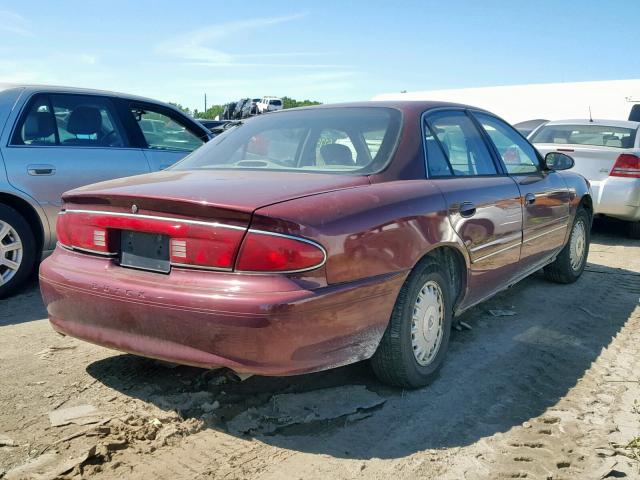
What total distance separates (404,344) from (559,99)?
2797 cm

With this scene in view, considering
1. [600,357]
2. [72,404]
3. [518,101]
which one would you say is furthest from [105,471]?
[518,101]

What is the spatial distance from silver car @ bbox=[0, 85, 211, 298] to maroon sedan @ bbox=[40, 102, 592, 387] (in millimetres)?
1851

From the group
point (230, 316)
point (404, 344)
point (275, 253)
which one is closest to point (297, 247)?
point (275, 253)

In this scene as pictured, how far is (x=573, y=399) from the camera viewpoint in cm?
341

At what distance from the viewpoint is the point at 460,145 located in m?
4.21

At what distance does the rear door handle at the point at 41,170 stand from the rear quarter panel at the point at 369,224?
3.24m

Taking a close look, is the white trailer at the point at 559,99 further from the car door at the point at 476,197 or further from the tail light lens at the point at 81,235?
the tail light lens at the point at 81,235

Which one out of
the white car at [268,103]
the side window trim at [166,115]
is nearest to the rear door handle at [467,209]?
the side window trim at [166,115]

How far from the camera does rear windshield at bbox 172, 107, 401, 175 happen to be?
138 inches

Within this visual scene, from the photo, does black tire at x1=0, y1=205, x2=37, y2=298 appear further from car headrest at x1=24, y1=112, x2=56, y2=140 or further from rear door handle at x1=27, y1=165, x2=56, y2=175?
car headrest at x1=24, y1=112, x2=56, y2=140

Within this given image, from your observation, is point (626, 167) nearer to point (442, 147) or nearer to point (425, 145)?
point (442, 147)

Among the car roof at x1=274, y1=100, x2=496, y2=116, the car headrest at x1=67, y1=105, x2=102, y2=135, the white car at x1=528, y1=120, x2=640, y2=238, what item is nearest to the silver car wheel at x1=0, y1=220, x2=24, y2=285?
the car headrest at x1=67, y1=105, x2=102, y2=135

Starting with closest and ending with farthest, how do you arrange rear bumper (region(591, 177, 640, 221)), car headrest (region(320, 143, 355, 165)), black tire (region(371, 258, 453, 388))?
black tire (region(371, 258, 453, 388)) < car headrest (region(320, 143, 355, 165)) < rear bumper (region(591, 177, 640, 221))

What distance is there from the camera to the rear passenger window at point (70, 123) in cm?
525
